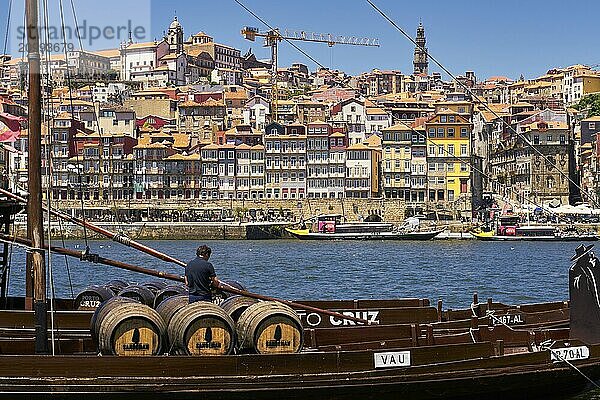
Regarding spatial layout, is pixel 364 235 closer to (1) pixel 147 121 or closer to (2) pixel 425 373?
(1) pixel 147 121

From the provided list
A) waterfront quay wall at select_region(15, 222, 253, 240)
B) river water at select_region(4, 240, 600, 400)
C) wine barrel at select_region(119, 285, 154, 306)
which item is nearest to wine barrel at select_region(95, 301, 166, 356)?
wine barrel at select_region(119, 285, 154, 306)

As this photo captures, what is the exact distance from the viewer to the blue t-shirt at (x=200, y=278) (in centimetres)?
1486

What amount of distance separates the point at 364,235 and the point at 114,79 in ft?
343

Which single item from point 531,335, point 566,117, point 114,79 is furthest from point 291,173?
point 531,335

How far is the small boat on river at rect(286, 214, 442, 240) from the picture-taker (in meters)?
95.6

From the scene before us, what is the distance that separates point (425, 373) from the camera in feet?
48.9

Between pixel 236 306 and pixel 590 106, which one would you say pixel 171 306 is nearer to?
pixel 236 306

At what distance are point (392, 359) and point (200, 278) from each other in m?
2.87

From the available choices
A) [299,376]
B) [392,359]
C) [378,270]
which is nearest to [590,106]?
[378,270]

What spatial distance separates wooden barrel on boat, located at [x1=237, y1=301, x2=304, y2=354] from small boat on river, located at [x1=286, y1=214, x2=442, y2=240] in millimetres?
80993

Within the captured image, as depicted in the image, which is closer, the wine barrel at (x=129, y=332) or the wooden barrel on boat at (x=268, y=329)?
the wine barrel at (x=129, y=332)

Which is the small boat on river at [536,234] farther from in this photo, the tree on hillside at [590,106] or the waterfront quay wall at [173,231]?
the tree on hillside at [590,106]

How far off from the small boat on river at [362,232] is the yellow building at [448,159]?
9775 millimetres

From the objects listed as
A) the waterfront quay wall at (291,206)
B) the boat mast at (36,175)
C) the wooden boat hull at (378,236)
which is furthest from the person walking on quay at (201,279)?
the waterfront quay wall at (291,206)
